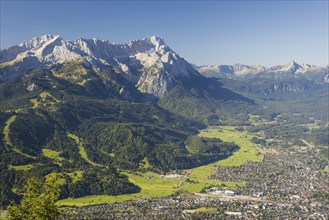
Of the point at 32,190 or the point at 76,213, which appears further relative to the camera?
the point at 76,213

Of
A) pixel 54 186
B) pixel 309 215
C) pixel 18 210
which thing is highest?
pixel 54 186

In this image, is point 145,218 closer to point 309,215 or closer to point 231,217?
point 231,217

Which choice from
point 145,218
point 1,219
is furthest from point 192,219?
point 1,219

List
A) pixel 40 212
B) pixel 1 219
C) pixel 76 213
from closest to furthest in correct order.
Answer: pixel 40 212 → pixel 1 219 → pixel 76 213

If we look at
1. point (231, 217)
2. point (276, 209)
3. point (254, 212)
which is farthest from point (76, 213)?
point (276, 209)

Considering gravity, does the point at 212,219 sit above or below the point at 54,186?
below

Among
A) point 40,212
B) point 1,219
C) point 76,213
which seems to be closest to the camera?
point 40,212

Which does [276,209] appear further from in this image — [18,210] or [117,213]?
[18,210]
